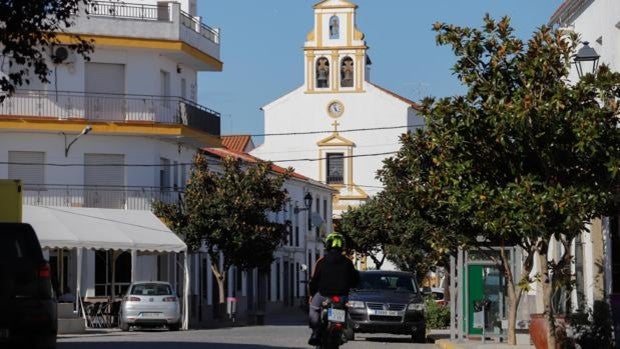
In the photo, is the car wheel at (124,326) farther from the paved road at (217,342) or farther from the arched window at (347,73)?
the arched window at (347,73)

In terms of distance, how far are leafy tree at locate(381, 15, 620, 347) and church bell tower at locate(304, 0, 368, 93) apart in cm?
8132

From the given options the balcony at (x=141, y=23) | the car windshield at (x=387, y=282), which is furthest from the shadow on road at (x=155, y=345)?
the balcony at (x=141, y=23)

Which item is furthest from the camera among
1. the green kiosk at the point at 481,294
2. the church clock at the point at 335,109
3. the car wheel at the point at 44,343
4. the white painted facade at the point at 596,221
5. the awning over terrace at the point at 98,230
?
the church clock at the point at 335,109

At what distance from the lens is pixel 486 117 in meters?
21.0

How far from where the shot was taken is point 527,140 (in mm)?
20688

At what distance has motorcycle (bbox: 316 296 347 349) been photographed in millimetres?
18406

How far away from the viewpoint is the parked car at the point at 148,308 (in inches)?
1630

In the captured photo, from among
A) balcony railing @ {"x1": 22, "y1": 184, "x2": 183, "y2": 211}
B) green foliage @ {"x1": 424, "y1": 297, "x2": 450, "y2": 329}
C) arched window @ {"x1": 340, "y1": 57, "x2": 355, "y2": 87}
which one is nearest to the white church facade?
arched window @ {"x1": 340, "y1": 57, "x2": 355, "y2": 87}

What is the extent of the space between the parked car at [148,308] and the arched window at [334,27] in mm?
63181

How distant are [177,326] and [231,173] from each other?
1009 centimetres

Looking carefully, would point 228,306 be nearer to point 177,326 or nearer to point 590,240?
point 177,326

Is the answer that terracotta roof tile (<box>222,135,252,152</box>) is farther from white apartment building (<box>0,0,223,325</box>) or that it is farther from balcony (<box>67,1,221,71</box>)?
white apartment building (<box>0,0,223,325</box>)

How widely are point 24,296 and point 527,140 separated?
24.6ft

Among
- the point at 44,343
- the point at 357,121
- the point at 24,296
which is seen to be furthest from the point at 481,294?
the point at 357,121
